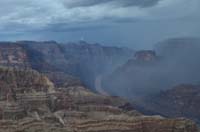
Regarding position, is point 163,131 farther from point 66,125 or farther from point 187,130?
point 66,125

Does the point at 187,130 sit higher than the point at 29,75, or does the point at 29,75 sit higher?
the point at 29,75

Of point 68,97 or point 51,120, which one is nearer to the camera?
point 51,120

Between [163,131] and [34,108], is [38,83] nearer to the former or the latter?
[34,108]

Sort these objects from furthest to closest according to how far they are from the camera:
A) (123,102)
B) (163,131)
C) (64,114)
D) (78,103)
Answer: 1. (123,102)
2. (78,103)
3. (64,114)
4. (163,131)

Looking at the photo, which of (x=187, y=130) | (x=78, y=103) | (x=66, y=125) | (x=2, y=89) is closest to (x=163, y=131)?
(x=187, y=130)

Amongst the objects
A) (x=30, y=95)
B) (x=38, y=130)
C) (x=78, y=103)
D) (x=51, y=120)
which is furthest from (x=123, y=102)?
(x=38, y=130)

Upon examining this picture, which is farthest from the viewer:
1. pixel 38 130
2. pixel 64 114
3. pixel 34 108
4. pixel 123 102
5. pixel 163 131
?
pixel 123 102
